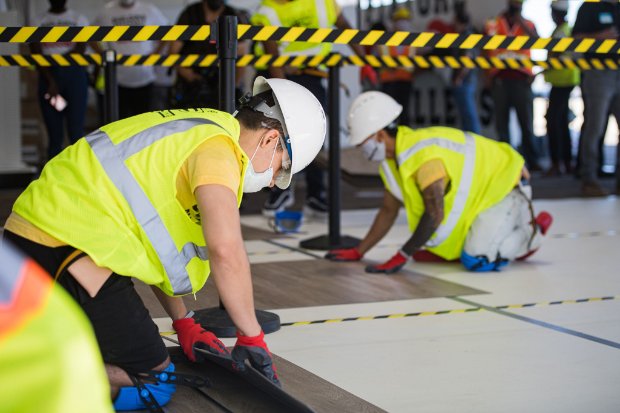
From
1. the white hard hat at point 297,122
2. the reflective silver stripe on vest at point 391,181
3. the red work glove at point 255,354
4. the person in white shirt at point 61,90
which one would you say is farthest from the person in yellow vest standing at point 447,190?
the person in white shirt at point 61,90

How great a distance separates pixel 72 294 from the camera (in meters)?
2.87

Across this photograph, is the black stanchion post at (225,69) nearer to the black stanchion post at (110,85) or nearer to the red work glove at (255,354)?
the red work glove at (255,354)

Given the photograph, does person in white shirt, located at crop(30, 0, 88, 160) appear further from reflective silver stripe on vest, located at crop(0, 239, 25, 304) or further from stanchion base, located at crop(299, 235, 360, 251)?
reflective silver stripe on vest, located at crop(0, 239, 25, 304)

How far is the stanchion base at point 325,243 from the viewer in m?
6.39

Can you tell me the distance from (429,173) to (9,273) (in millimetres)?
4398

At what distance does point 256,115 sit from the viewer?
3.06m

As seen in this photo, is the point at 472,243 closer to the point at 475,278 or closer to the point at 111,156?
the point at 475,278

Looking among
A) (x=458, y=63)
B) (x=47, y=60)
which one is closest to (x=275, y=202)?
(x=458, y=63)

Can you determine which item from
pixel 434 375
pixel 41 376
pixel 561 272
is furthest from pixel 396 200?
pixel 41 376

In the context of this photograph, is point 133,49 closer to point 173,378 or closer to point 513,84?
point 513,84

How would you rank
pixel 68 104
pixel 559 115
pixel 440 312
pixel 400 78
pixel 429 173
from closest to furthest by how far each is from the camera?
pixel 440 312
pixel 429 173
pixel 68 104
pixel 559 115
pixel 400 78

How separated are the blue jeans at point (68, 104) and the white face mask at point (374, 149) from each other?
4220 millimetres

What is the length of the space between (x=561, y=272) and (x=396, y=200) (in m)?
1.03

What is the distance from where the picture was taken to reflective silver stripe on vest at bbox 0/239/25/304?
3.34ft
